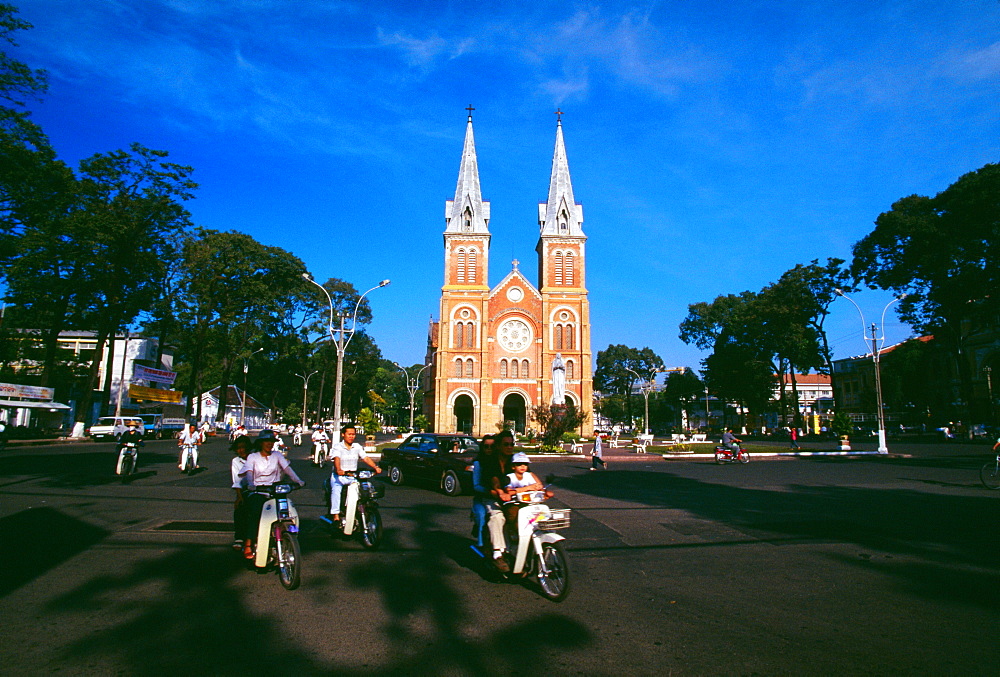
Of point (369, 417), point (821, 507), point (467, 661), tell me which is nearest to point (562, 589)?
point (467, 661)

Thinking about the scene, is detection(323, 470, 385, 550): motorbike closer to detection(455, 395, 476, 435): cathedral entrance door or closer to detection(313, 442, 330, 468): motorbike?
detection(313, 442, 330, 468): motorbike

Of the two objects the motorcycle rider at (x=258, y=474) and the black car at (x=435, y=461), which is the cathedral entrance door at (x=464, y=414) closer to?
the black car at (x=435, y=461)

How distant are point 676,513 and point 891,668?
702 centimetres

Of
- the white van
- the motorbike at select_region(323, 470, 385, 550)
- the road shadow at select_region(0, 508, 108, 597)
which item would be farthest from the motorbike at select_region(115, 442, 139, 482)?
the white van

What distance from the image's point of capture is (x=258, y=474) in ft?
21.1

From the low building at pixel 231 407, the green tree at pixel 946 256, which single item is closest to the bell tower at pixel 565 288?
the green tree at pixel 946 256

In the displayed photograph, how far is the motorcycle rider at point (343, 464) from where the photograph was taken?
7488mm

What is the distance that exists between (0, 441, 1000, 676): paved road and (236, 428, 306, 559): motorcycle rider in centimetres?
43

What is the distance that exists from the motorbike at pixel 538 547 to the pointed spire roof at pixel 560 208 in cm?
5264

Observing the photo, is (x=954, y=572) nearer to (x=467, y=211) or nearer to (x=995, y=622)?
(x=995, y=622)

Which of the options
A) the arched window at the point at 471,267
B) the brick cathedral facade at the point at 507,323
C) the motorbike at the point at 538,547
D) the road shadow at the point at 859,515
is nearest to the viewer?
the motorbike at the point at 538,547

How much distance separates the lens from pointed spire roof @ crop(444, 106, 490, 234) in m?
57.3

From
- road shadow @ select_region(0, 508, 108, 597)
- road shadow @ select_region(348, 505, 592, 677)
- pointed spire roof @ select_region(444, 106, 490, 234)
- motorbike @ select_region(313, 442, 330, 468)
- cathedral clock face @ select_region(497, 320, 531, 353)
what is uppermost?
pointed spire roof @ select_region(444, 106, 490, 234)

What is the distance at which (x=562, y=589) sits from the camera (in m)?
5.33
